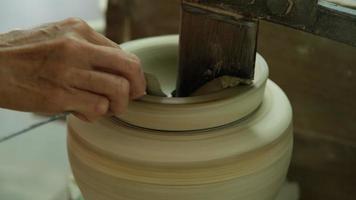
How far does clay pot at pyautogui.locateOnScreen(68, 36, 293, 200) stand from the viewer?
100 cm

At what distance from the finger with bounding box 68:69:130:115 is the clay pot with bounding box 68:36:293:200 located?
101 millimetres

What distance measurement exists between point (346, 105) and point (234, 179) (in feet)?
2.57

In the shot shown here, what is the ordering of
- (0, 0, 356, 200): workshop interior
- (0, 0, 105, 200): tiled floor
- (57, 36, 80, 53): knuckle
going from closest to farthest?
(57, 36, 80, 53): knuckle, (0, 0, 356, 200): workshop interior, (0, 0, 105, 200): tiled floor

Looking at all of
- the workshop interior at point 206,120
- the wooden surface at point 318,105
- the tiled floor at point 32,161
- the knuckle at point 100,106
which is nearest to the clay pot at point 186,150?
the workshop interior at point 206,120

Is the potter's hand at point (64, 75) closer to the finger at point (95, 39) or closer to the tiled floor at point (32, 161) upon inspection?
the finger at point (95, 39)

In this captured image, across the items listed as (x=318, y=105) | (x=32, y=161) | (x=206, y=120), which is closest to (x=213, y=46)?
(x=206, y=120)

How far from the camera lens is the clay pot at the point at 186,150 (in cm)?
100

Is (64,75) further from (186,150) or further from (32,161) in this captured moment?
(32,161)

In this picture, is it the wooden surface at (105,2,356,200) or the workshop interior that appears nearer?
the workshop interior

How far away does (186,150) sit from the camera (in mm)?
1004

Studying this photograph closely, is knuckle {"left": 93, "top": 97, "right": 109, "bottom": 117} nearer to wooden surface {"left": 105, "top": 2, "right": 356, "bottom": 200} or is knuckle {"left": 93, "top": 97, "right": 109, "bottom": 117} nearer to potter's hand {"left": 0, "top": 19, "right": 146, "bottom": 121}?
potter's hand {"left": 0, "top": 19, "right": 146, "bottom": 121}

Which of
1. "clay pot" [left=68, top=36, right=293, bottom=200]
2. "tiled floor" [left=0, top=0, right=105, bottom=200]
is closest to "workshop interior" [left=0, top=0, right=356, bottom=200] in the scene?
"clay pot" [left=68, top=36, right=293, bottom=200]

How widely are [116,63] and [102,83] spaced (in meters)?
0.04

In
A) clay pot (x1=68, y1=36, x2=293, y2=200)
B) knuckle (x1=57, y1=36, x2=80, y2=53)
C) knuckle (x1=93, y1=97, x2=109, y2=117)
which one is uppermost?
knuckle (x1=57, y1=36, x2=80, y2=53)
